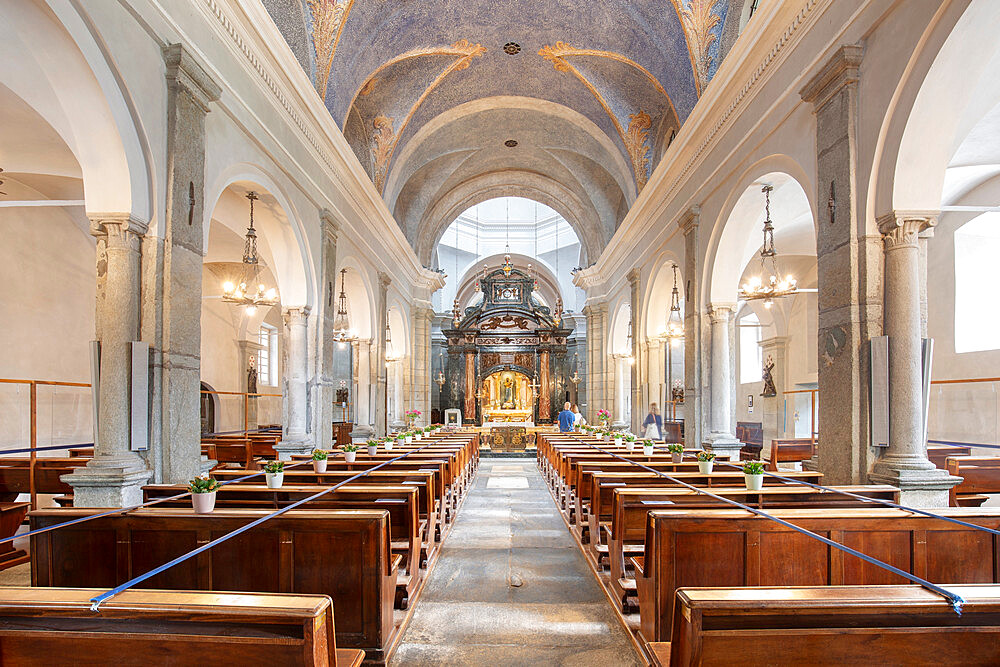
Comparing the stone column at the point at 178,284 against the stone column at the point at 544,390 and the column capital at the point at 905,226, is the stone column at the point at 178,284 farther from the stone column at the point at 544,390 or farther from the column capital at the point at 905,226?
the stone column at the point at 544,390

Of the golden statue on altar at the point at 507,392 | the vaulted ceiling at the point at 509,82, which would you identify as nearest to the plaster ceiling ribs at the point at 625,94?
the vaulted ceiling at the point at 509,82

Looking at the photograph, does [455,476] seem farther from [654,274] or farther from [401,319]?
[401,319]

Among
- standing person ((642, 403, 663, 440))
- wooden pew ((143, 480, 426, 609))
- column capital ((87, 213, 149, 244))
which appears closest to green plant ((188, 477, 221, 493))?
wooden pew ((143, 480, 426, 609))

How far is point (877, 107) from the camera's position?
5074mm

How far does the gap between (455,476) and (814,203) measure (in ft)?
18.3

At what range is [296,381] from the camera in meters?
9.15

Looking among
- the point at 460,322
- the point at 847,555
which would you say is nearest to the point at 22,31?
the point at 847,555

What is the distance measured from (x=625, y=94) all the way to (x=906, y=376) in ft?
31.6

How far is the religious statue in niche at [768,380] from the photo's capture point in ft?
54.8

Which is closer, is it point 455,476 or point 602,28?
point 455,476

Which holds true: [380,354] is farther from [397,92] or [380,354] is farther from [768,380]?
[768,380]

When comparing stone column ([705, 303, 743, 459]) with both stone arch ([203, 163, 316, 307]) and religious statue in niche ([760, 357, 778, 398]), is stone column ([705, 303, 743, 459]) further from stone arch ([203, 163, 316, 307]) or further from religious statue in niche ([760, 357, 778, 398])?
religious statue in niche ([760, 357, 778, 398])

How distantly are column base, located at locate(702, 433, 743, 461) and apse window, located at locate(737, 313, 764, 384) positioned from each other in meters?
11.5

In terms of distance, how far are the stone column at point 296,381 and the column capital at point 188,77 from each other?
384 centimetres
